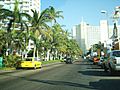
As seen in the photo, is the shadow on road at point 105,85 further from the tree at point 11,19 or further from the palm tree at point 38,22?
the palm tree at point 38,22

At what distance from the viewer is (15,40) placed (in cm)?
4616

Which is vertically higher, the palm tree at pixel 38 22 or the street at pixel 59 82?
the palm tree at pixel 38 22

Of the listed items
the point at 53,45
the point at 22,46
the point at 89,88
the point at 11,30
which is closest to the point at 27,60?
the point at 11,30

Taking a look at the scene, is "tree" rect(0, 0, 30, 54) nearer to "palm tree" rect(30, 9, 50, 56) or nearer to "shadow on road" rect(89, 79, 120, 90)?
"palm tree" rect(30, 9, 50, 56)

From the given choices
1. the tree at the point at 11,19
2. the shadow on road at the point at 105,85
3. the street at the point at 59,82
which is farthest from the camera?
the tree at the point at 11,19

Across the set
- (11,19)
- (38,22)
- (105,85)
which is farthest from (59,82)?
(38,22)

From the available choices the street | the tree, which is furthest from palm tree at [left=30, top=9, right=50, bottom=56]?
the street

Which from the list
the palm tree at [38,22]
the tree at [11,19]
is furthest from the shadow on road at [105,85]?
the palm tree at [38,22]

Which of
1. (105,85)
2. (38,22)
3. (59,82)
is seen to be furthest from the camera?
(38,22)

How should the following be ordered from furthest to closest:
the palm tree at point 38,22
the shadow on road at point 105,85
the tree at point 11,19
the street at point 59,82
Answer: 1. the palm tree at point 38,22
2. the tree at point 11,19
3. the street at point 59,82
4. the shadow on road at point 105,85

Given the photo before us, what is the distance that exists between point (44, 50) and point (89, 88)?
64.3 metres

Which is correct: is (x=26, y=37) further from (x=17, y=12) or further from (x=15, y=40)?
(x=17, y=12)

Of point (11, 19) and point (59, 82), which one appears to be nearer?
point (59, 82)

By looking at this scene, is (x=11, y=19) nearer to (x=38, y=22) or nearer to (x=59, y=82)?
(x=38, y=22)
